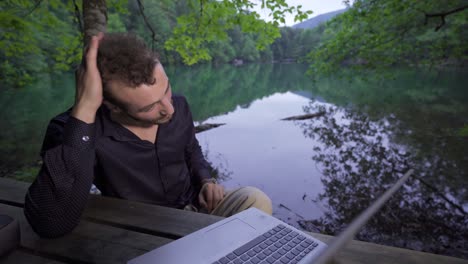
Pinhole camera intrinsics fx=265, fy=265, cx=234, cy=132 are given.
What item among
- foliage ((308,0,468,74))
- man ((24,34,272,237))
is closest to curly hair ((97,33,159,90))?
man ((24,34,272,237))

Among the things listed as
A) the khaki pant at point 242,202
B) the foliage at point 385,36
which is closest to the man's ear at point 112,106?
the khaki pant at point 242,202

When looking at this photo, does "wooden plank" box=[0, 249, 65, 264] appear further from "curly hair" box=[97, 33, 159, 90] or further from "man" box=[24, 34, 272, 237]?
"curly hair" box=[97, 33, 159, 90]

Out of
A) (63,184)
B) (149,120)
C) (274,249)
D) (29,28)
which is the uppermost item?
(29,28)

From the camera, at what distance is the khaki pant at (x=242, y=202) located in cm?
162

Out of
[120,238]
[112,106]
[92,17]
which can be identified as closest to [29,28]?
[92,17]

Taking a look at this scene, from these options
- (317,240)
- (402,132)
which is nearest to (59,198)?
(317,240)

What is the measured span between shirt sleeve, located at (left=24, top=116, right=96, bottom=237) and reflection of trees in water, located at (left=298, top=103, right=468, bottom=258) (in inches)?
133

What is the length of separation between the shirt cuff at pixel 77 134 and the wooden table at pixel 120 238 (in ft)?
1.14

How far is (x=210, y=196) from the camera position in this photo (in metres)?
1.84

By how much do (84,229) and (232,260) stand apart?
2.39ft

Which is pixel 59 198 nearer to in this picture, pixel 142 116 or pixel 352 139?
pixel 142 116

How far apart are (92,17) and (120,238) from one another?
7.82ft

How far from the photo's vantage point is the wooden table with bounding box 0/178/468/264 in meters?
0.98

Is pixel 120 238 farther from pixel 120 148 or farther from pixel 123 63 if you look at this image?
pixel 123 63
